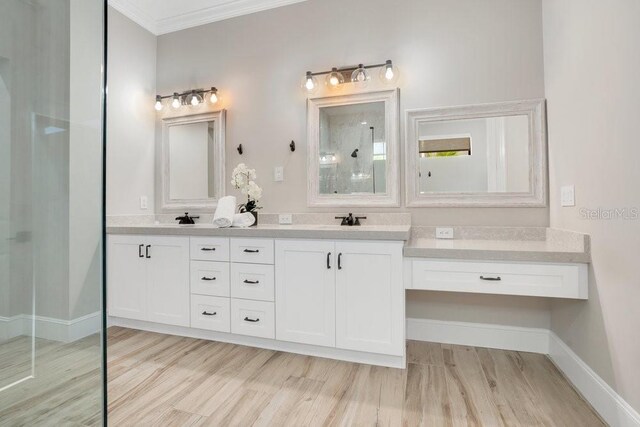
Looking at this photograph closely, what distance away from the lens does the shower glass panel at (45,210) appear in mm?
1398

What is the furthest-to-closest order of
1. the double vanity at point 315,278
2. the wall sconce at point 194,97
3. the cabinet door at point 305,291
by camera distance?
the wall sconce at point 194,97 → the cabinet door at point 305,291 → the double vanity at point 315,278

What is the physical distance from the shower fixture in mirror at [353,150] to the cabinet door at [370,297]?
25.6 inches

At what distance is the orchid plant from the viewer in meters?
2.59

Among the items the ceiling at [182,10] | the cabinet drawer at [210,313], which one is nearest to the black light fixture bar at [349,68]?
the ceiling at [182,10]

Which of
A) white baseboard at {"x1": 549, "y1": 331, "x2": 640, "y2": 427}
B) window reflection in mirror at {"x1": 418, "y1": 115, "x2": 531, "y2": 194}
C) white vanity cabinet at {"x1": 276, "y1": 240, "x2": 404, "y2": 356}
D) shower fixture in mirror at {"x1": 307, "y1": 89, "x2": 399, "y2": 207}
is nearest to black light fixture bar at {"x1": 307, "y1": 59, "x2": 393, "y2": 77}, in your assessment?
shower fixture in mirror at {"x1": 307, "y1": 89, "x2": 399, "y2": 207}

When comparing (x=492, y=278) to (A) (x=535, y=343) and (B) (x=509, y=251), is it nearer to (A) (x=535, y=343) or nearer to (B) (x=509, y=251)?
(B) (x=509, y=251)

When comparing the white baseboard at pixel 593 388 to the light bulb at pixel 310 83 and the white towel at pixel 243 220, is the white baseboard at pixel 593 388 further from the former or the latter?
the light bulb at pixel 310 83

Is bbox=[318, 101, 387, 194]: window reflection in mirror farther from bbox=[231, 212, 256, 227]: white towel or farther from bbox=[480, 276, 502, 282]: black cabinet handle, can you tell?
bbox=[480, 276, 502, 282]: black cabinet handle

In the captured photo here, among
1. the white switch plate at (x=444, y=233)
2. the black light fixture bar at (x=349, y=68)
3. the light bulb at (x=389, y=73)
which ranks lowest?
the white switch plate at (x=444, y=233)

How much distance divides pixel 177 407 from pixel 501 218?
91.1 inches

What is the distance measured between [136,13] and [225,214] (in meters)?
2.24

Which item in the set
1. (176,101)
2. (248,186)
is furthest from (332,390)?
(176,101)

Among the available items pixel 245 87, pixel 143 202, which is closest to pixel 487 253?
pixel 245 87

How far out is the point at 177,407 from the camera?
5.31ft
